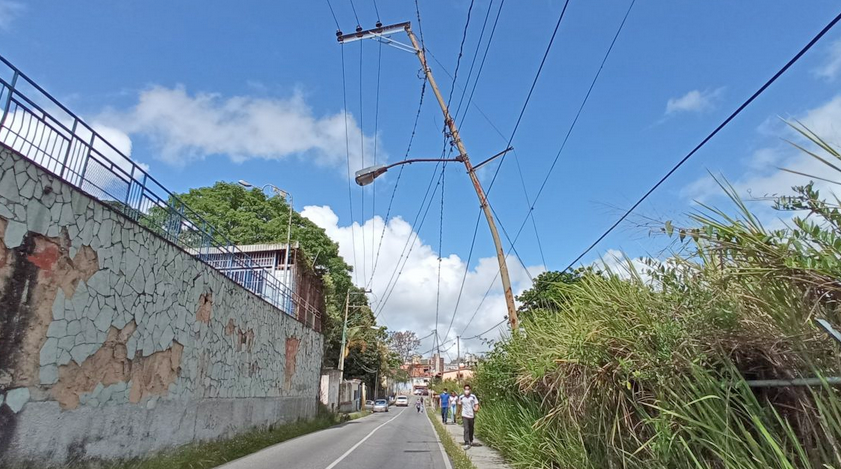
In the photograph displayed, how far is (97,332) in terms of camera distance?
854 centimetres

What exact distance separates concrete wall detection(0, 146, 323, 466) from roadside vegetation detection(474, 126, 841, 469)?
7457 mm

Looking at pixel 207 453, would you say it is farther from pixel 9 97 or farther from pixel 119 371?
pixel 9 97

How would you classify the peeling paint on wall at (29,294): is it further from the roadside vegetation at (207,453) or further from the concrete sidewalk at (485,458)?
the concrete sidewalk at (485,458)

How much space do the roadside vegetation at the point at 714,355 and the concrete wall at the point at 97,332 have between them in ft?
24.5

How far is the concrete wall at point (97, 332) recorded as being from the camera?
6887 mm

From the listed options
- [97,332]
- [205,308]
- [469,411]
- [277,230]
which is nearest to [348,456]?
[469,411]

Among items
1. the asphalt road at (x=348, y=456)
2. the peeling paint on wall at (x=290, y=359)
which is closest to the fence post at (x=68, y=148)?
the asphalt road at (x=348, y=456)

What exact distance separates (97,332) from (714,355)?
30.4 feet

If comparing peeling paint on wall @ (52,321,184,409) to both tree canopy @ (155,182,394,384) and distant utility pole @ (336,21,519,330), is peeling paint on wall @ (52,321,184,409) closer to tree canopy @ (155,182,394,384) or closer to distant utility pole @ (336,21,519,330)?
distant utility pole @ (336,21,519,330)

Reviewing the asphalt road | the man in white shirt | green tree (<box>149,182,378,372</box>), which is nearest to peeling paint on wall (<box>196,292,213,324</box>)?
the asphalt road

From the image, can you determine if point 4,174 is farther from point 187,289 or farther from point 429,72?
point 429,72

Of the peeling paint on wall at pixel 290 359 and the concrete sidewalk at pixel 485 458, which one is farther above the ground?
the peeling paint on wall at pixel 290 359

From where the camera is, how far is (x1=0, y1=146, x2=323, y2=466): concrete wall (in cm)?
689

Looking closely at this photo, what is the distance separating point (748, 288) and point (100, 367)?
9722 millimetres
